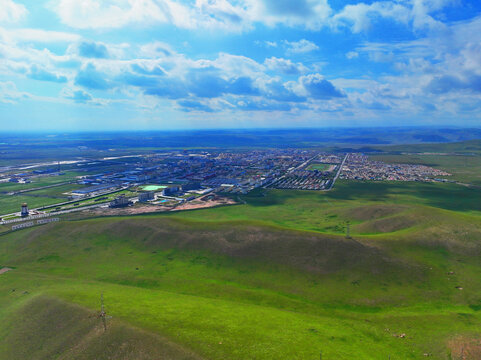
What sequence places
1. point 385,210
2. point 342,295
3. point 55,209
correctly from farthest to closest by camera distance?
point 55,209, point 385,210, point 342,295

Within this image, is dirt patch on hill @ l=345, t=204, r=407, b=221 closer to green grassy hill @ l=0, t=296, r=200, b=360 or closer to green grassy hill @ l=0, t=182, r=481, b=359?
green grassy hill @ l=0, t=182, r=481, b=359

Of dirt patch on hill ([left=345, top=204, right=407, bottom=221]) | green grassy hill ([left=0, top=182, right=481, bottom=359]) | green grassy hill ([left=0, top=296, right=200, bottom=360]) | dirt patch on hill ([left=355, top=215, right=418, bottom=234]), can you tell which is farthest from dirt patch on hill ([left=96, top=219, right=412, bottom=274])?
dirt patch on hill ([left=345, top=204, right=407, bottom=221])

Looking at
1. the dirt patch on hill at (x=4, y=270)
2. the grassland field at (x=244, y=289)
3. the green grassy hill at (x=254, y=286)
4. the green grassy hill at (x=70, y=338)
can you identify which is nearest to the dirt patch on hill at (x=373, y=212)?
the grassland field at (x=244, y=289)

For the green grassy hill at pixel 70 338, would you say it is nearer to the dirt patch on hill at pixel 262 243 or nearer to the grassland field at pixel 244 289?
the grassland field at pixel 244 289

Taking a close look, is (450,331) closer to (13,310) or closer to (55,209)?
(13,310)

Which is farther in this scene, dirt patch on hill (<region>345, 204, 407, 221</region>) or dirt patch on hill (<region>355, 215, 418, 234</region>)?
dirt patch on hill (<region>345, 204, 407, 221</region>)

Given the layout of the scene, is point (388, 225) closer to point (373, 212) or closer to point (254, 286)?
point (373, 212)

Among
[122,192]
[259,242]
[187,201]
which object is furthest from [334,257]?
[122,192]

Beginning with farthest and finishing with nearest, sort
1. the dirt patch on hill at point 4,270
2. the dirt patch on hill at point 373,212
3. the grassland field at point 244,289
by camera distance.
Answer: the dirt patch on hill at point 373,212 < the dirt patch on hill at point 4,270 < the grassland field at point 244,289

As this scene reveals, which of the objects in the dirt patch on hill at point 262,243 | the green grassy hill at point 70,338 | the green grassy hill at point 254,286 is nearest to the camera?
the green grassy hill at point 70,338
